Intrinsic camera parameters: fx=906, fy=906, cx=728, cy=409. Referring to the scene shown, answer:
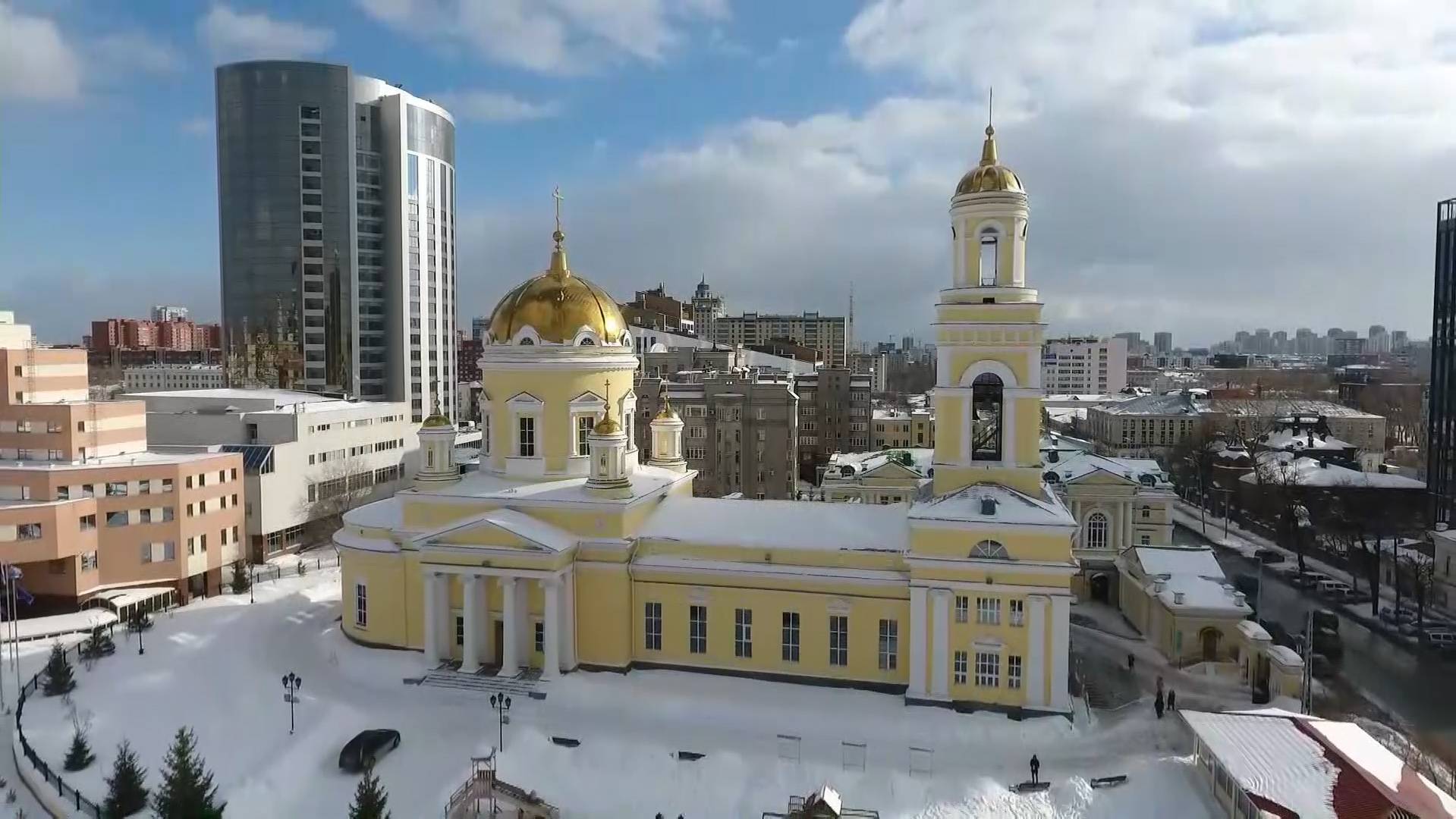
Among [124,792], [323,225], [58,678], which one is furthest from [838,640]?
[323,225]

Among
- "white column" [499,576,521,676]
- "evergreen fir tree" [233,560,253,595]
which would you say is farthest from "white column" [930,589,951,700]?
"evergreen fir tree" [233,560,253,595]

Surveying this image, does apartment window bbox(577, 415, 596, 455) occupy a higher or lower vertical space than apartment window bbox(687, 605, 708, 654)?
higher

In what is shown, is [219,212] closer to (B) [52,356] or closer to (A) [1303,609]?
(B) [52,356]

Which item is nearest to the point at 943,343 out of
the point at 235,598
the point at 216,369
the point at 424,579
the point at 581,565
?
the point at 581,565

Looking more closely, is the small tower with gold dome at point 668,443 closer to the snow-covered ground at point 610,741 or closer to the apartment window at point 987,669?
the snow-covered ground at point 610,741

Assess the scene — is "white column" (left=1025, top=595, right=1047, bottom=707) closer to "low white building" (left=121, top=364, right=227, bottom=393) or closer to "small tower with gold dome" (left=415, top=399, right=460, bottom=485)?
"small tower with gold dome" (left=415, top=399, right=460, bottom=485)

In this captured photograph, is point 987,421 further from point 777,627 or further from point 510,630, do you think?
point 510,630
